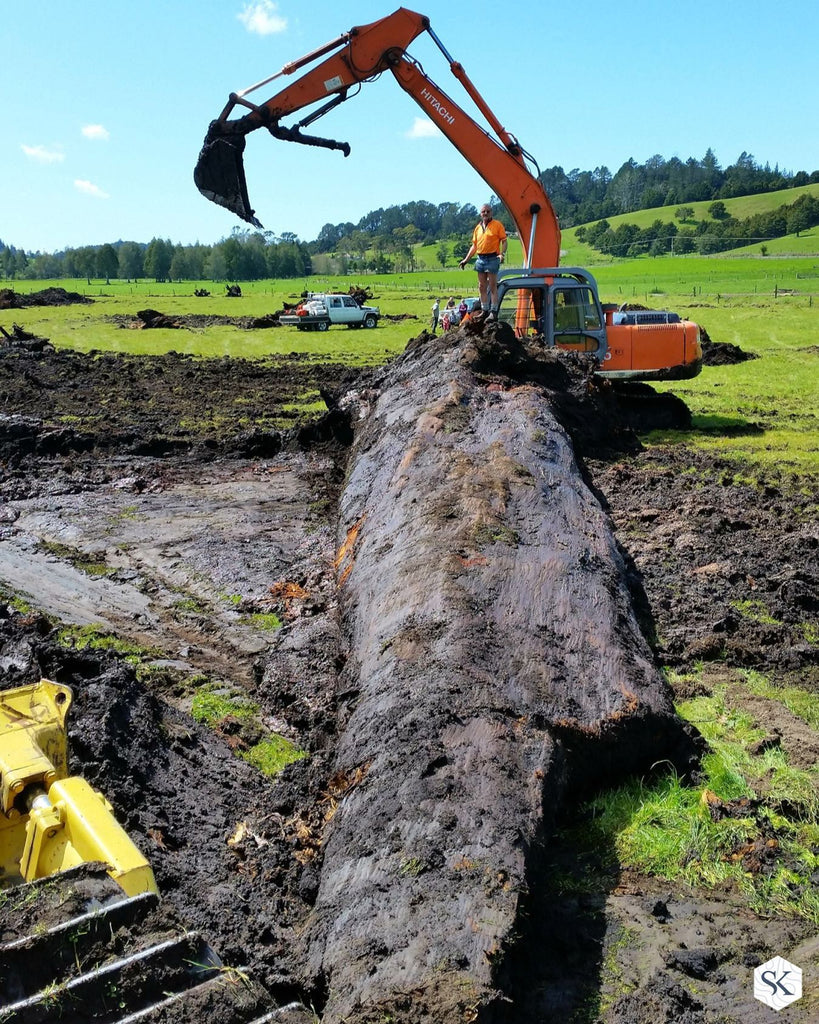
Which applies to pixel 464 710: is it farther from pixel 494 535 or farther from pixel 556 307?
pixel 556 307

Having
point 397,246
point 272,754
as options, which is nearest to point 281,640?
point 272,754

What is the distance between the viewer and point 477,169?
45.5 feet

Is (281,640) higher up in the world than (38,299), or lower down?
lower down

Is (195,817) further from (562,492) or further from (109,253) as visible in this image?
(109,253)

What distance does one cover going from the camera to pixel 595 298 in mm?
12953

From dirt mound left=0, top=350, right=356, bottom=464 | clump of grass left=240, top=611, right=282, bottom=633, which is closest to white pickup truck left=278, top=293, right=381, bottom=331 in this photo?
dirt mound left=0, top=350, right=356, bottom=464

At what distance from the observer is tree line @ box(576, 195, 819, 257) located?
268 ft

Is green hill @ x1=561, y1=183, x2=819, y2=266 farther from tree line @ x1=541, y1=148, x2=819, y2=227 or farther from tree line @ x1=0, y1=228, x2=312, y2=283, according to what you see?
tree line @ x1=0, y1=228, x2=312, y2=283

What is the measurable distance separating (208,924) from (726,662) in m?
3.71

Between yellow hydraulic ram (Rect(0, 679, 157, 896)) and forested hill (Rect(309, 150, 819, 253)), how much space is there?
9542cm

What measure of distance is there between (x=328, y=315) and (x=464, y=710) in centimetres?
3014

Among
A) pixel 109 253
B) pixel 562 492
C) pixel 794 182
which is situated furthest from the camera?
pixel 794 182

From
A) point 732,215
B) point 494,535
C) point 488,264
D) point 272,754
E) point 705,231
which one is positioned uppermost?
point 732,215

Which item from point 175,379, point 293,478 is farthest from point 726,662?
point 175,379
